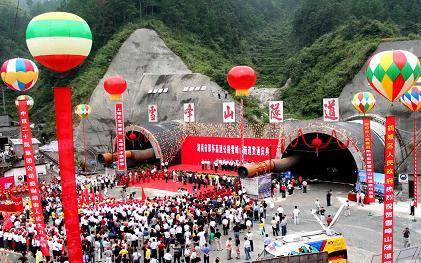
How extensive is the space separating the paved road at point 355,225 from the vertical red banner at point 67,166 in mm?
7648

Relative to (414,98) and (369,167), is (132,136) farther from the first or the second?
(414,98)

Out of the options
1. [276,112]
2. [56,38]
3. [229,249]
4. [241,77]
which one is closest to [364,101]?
[276,112]

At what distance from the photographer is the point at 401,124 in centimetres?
3784

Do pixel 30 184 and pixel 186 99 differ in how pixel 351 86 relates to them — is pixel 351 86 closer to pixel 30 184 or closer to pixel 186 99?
pixel 186 99

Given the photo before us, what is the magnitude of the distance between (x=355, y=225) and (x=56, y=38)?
16.1 meters

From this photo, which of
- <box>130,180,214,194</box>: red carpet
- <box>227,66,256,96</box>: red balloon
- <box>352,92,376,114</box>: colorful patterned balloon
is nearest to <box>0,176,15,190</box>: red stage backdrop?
<box>130,180,214,194</box>: red carpet

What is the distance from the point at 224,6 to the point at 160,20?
16523mm

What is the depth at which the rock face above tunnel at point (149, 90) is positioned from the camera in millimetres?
47062

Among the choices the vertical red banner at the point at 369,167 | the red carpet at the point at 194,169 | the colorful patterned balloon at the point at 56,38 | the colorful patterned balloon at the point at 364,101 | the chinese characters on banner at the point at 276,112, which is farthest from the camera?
the red carpet at the point at 194,169

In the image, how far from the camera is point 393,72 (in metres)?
13.6

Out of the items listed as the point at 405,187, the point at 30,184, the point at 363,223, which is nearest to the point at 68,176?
the point at 30,184

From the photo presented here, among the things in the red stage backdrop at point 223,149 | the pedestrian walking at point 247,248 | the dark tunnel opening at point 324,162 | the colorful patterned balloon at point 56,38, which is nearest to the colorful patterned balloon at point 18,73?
the colorful patterned balloon at point 56,38

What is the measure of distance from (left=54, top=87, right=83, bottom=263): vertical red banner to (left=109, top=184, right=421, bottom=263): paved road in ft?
25.1

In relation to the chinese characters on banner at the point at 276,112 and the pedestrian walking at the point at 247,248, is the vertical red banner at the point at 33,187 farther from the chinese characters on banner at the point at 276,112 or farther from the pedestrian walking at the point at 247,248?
the chinese characters on banner at the point at 276,112
